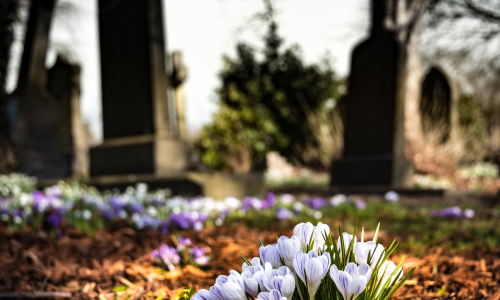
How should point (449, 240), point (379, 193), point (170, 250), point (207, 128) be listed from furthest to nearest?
point (207, 128), point (379, 193), point (449, 240), point (170, 250)

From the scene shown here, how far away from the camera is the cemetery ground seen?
1.80m

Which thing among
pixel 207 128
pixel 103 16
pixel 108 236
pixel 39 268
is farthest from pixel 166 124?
pixel 207 128

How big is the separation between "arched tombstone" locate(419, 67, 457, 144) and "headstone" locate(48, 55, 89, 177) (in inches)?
387

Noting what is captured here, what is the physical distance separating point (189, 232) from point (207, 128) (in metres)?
11.0

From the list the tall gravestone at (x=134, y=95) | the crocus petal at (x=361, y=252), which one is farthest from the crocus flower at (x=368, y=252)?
the tall gravestone at (x=134, y=95)

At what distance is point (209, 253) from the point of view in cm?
254

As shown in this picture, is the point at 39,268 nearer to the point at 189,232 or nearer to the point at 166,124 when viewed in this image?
the point at 189,232

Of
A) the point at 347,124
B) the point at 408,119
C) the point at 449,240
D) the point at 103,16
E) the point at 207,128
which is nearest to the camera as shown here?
the point at 449,240

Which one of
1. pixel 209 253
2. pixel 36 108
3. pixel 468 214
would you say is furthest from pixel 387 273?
pixel 36 108

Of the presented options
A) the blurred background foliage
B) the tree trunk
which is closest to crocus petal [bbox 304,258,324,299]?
the tree trunk

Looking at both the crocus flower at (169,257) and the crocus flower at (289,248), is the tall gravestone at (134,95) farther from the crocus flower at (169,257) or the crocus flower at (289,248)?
the crocus flower at (289,248)

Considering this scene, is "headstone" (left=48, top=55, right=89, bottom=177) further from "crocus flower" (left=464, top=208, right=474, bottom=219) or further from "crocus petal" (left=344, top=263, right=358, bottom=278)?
"crocus petal" (left=344, top=263, right=358, bottom=278)

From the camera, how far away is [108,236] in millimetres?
3354

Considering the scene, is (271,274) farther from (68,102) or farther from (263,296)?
(68,102)
